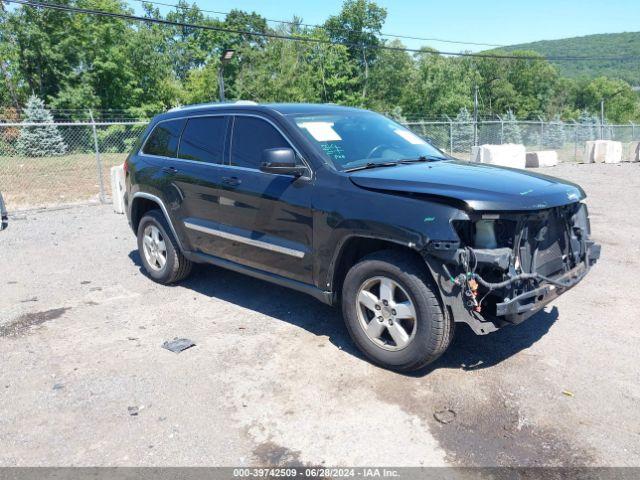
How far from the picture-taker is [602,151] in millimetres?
22688

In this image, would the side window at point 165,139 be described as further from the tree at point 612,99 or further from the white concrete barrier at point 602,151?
the tree at point 612,99

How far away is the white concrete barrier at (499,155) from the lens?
17.9 m

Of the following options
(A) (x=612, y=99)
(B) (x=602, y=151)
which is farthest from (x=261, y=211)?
(A) (x=612, y=99)

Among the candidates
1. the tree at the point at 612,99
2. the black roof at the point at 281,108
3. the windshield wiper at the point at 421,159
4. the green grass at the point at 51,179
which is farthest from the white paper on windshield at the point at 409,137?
the tree at the point at 612,99

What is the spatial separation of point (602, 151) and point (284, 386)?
23007mm

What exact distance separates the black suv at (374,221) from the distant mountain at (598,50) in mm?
147159

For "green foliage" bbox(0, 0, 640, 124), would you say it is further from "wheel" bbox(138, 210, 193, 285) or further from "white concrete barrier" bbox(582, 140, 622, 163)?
"wheel" bbox(138, 210, 193, 285)

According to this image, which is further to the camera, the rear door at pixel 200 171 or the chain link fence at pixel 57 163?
the chain link fence at pixel 57 163

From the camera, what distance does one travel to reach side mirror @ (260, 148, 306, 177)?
402 centimetres

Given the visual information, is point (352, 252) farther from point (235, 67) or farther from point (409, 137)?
point (235, 67)

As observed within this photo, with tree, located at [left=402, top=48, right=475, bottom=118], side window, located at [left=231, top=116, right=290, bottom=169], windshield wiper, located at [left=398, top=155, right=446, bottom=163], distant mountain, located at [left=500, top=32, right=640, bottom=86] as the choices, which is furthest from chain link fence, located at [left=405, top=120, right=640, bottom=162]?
distant mountain, located at [left=500, top=32, right=640, bottom=86]

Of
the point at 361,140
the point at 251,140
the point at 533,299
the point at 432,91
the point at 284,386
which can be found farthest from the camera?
the point at 432,91

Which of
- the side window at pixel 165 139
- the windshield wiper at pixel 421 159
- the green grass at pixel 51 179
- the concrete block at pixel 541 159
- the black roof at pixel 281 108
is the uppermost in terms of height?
the black roof at pixel 281 108

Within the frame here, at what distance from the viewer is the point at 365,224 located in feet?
12.2
